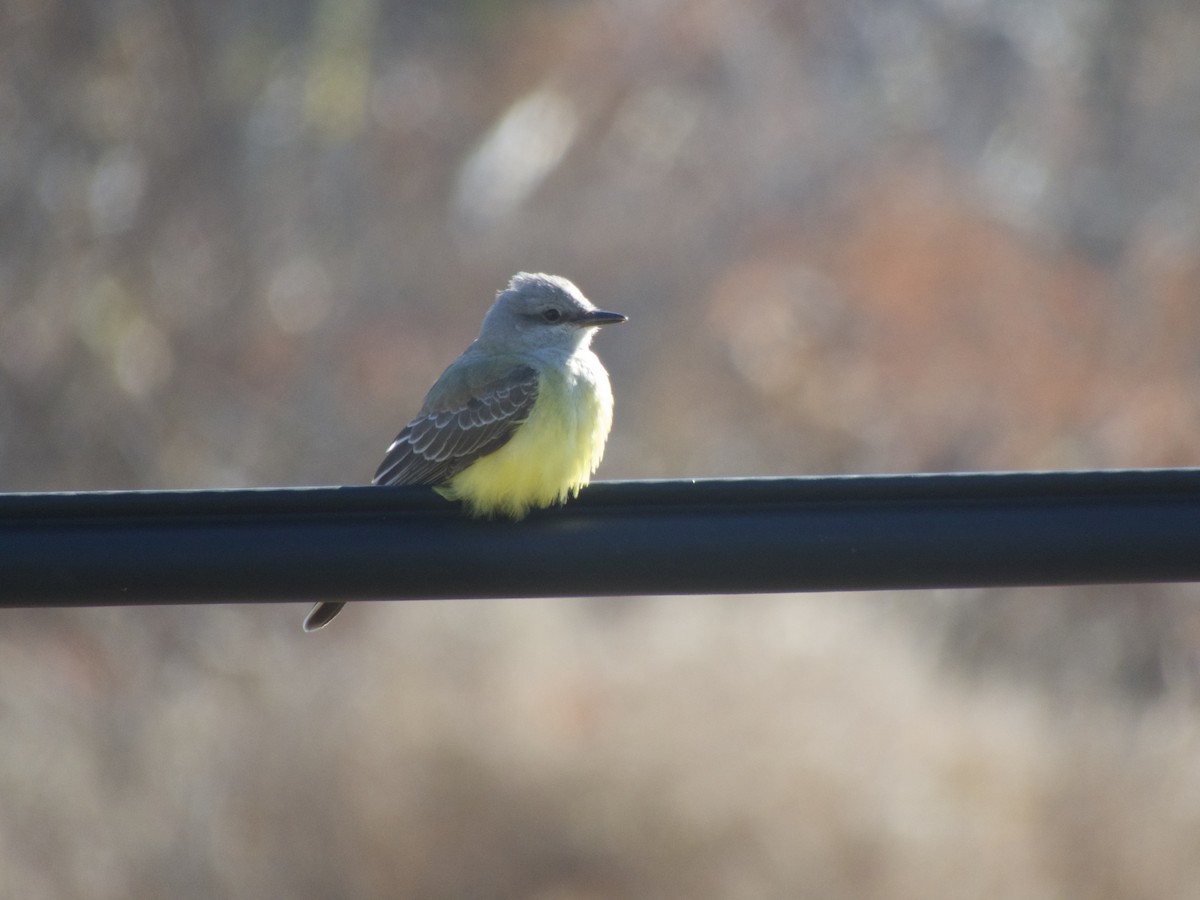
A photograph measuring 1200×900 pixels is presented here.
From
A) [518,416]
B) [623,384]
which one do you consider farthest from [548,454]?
[623,384]

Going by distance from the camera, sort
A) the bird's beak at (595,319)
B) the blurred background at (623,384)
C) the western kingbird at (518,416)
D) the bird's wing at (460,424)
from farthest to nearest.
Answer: the blurred background at (623,384) < the bird's beak at (595,319) < the bird's wing at (460,424) < the western kingbird at (518,416)

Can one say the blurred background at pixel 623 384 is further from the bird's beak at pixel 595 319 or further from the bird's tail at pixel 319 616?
the bird's tail at pixel 319 616

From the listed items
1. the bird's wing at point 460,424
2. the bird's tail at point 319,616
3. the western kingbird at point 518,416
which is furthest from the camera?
the bird's wing at point 460,424

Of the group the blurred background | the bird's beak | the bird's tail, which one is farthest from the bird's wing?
the blurred background

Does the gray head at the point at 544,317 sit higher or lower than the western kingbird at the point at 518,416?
higher

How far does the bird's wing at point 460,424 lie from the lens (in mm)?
4809

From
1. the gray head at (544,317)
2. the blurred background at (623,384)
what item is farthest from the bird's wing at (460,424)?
the blurred background at (623,384)

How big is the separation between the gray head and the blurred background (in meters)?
3.68

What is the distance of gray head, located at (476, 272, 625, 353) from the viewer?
5512 millimetres

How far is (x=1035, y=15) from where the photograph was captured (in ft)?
70.3

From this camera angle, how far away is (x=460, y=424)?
493 centimetres

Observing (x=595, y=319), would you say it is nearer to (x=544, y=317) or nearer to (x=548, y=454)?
(x=544, y=317)

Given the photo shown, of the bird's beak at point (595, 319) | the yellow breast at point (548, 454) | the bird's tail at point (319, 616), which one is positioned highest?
the bird's beak at point (595, 319)

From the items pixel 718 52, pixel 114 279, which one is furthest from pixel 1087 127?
pixel 114 279
